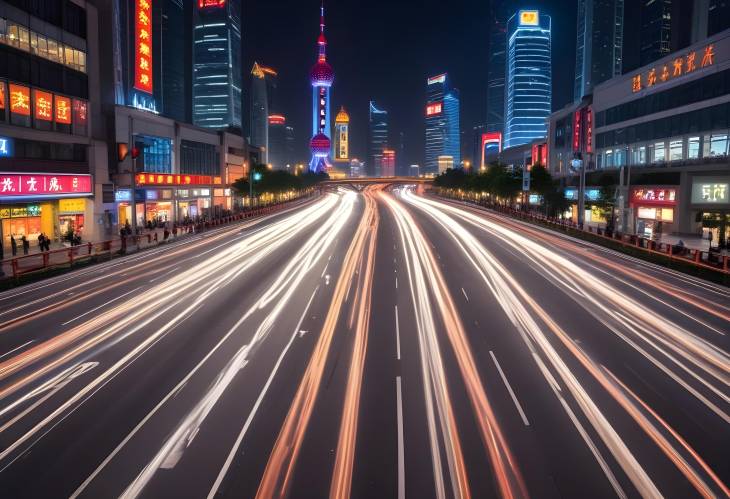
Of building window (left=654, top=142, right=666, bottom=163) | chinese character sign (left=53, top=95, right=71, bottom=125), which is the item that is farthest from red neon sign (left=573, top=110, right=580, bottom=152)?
chinese character sign (left=53, top=95, right=71, bottom=125)

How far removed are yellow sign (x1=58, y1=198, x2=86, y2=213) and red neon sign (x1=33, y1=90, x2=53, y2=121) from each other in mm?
6664

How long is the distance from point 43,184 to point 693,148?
2281 inches

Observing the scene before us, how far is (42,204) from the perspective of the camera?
139 ft

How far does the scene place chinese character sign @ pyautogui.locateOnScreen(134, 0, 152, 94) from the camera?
52.4 metres

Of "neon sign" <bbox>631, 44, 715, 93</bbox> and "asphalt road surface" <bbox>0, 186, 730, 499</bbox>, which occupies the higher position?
"neon sign" <bbox>631, 44, 715, 93</bbox>

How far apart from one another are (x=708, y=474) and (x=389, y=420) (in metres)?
5.61

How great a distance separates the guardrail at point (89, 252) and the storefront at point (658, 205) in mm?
41931

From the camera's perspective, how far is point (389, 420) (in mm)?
11031

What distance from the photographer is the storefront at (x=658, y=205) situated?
175 ft

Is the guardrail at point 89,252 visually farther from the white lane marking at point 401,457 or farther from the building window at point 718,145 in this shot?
the building window at point 718,145

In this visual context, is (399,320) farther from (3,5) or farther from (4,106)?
(3,5)

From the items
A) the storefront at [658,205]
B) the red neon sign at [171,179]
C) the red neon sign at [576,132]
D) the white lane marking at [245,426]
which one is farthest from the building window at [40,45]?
the red neon sign at [576,132]

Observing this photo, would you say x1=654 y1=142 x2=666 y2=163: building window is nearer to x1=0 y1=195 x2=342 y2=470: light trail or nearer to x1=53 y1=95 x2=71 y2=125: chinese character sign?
x1=0 y1=195 x2=342 y2=470: light trail

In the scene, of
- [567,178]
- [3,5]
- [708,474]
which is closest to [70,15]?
[3,5]
